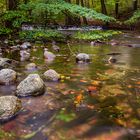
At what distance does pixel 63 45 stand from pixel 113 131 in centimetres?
774

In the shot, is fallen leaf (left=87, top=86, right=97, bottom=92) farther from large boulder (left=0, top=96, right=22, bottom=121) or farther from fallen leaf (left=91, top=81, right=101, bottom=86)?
large boulder (left=0, top=96, right=22, bottom=121)

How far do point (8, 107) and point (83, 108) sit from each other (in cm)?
109

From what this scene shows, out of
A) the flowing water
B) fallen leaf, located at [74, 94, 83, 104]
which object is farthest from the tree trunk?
fallen leaf, located at [74, 94, 83, 104]

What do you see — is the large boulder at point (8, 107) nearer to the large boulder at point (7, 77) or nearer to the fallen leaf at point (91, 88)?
the large boulder at point (7, 77)

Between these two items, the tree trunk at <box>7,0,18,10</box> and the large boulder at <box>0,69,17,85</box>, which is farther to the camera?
the tree trunk at <box>7,0,18,10</box>

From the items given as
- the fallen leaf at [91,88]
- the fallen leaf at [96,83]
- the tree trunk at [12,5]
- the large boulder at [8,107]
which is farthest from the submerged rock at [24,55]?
the large boulder at [8,107]

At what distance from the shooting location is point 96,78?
5.80 meters

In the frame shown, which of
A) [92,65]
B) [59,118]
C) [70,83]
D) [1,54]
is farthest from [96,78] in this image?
[1,54]

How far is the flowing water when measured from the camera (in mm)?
3559

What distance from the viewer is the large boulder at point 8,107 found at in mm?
3879

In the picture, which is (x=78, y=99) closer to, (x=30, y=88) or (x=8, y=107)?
(x=30, y=88)

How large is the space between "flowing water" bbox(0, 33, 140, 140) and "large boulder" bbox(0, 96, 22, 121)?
0.30 ft

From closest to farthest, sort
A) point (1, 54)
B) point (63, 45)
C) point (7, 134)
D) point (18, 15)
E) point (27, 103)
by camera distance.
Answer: point (7, 134) < point (27, 103) < point (1, 54) < point (18, 15) < point (63, 45)

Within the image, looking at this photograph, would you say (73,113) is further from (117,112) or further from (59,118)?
(117,112)
